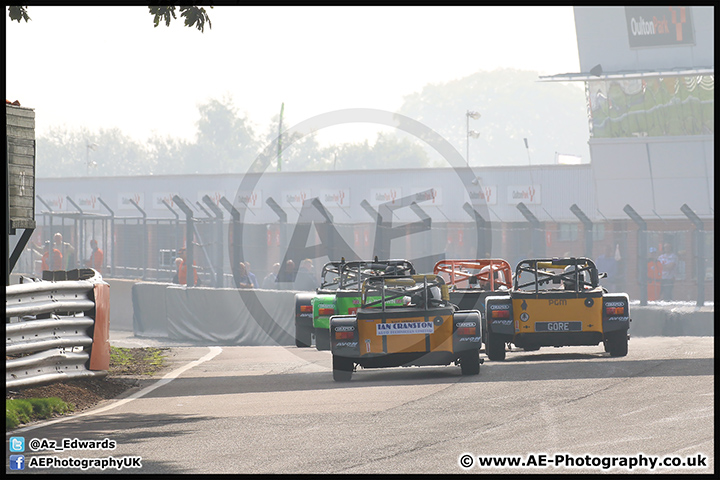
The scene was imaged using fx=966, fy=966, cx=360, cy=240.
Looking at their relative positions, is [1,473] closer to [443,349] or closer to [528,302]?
[443,349]

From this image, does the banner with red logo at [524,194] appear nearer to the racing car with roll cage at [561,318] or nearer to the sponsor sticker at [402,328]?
the racing car with roll cage at [561,318]

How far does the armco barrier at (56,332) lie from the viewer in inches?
362

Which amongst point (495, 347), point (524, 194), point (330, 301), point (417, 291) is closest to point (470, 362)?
point (417, 291)

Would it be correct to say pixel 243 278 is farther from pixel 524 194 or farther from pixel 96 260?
pixel 524 194

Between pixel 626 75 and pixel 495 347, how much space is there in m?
22.9

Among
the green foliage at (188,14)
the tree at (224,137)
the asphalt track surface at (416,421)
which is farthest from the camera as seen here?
the tree at (224,137)

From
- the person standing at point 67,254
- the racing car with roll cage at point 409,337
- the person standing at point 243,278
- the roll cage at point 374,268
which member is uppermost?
the person standing at point 67,254

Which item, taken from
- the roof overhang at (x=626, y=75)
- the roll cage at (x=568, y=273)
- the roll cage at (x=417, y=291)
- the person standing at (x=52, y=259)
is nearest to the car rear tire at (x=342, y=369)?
the roll cage at (x=417, y=291)

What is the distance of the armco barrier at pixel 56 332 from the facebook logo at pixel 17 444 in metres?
1.54

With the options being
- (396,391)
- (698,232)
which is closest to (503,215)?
(698,232)

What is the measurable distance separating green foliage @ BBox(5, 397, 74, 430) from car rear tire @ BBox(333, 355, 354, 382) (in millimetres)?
3352

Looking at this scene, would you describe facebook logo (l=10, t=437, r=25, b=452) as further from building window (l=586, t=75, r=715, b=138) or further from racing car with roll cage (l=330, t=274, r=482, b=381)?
building window (l=586, t=75, r=715, b=138)

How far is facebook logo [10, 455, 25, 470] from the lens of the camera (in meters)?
6.58

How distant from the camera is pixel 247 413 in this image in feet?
29.5
